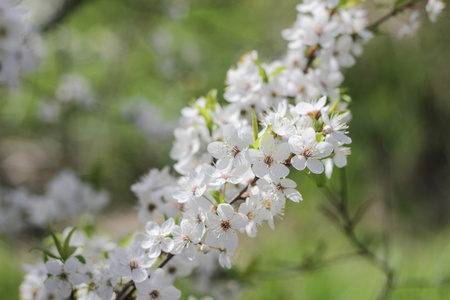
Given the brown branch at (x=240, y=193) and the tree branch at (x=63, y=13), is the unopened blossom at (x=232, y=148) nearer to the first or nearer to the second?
the brown branch at (x=240, y=193)

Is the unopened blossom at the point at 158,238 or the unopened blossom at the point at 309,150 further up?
the unopened blossom at the point at 309,150

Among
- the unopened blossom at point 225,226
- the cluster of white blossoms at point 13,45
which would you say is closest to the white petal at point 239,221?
the unopened blossom at point 225,226

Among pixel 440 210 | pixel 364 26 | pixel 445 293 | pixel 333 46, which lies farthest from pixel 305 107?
pixel 440 210

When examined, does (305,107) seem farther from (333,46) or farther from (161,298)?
(161,298)

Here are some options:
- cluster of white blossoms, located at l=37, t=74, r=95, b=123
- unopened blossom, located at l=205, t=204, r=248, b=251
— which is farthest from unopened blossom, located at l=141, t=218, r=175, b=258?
cluster of white blossoms, located at l=37, t=74, r=95, b=123

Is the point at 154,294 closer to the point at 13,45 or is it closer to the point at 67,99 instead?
the point at 13,45

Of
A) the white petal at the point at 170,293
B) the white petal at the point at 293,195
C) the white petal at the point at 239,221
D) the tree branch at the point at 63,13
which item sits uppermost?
the tree branch at the point at 63,13
